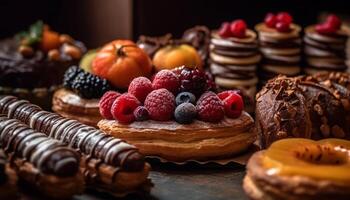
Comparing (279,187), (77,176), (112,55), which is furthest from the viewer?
(112,55)

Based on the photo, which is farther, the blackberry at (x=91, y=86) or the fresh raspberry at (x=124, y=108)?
the blackberry at (x=91, y=86)

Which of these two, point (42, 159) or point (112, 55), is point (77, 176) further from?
point (112, 55)

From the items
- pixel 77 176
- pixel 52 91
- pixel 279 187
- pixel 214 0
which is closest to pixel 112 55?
pixel 52 91

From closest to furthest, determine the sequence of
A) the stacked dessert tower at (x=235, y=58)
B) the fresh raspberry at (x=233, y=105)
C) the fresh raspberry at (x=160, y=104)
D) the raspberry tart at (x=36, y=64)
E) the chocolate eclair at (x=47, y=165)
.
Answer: the chocolate eclair at (x=47, y=165)
the fresh raspberry at (x=160, y=104)
the fresh raspberry at (x=233, y=105)
the stacked dessert tower at (x=235, y=58)
the raspberry tart at (x=36, y=64)

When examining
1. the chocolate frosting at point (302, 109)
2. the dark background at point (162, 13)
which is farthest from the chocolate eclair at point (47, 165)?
the dark background at point (162, 13)

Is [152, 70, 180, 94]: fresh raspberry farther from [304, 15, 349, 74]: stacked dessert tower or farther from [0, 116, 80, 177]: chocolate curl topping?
[304, 15, 349, 74]: stacked dessert tower

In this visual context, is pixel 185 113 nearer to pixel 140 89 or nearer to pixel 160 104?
pixel 160 104

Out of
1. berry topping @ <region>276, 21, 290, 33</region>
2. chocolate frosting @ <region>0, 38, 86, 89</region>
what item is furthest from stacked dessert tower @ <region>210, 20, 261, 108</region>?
chocolate frosting @ <region>0, 38, 86, 89</region>

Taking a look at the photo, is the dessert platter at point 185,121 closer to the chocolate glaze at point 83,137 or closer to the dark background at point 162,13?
the chocolate glaze at point 83,137
